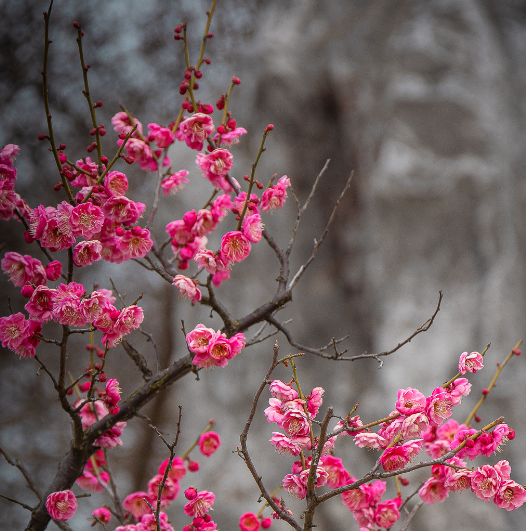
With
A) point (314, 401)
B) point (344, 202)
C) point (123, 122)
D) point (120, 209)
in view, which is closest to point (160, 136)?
point (123, 122)

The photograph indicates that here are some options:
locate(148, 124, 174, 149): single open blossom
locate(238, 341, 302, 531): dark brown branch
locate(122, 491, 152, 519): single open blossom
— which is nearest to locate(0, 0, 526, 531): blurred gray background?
locate(122, 491, 152, 519): single open blossom

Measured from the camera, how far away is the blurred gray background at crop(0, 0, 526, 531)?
1.54 m

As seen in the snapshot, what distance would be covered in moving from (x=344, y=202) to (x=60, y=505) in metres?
1.49

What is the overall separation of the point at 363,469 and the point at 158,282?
38.8 inches

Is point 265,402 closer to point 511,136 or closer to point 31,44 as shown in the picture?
point 511,136

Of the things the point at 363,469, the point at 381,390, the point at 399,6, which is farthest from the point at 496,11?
the point at 363,469

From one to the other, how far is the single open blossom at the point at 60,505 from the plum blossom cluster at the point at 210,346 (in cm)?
27

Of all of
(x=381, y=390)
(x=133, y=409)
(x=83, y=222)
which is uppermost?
(x=381, y=390)

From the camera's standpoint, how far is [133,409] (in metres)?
0.69

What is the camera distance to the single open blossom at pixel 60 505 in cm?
63

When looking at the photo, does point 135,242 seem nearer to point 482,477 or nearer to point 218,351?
point 218,351

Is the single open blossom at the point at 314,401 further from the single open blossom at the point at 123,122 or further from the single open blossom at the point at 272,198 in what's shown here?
the single open blossom at the point at 123,122

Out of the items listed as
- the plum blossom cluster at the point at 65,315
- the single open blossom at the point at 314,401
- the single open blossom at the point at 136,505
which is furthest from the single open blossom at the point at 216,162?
the single open blossom at the point at 136,505

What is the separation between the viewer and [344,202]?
1.87m
